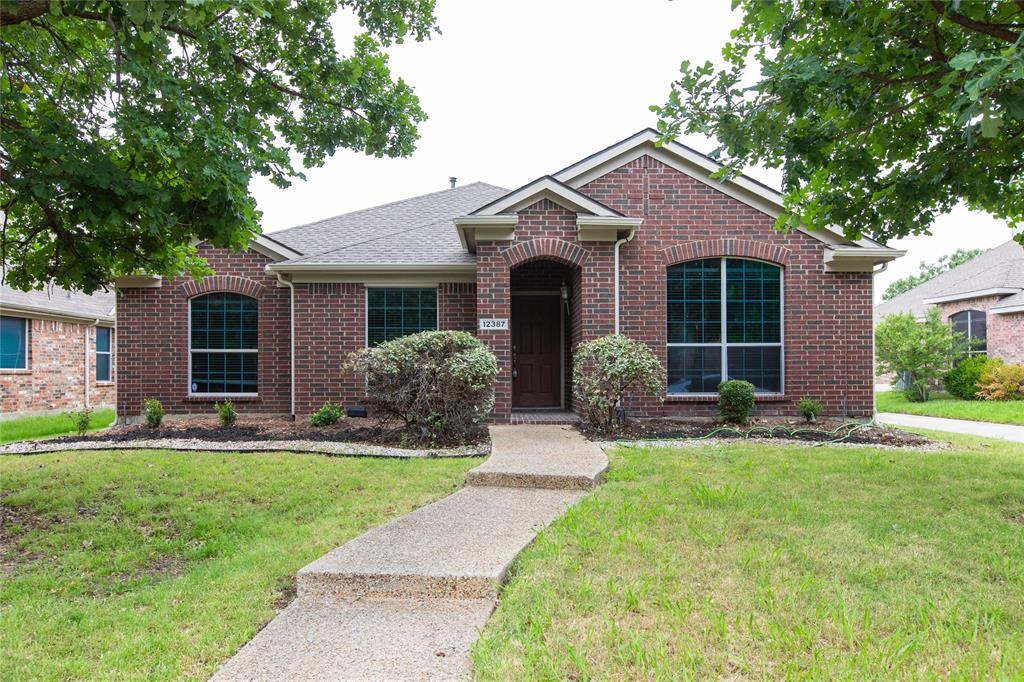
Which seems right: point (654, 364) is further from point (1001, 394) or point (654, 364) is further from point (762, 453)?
point (1001, 394)

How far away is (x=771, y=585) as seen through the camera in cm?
335

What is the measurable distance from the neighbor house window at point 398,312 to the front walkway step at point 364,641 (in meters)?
7.93

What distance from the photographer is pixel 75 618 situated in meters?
3.48

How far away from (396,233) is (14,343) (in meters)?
10.5

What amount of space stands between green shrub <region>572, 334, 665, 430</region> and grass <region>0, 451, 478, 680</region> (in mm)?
2457

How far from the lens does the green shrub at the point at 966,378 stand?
1734 centimetres

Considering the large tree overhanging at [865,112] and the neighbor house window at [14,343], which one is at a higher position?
the large tree overhanging at [865,112]

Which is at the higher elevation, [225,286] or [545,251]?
[545,251]

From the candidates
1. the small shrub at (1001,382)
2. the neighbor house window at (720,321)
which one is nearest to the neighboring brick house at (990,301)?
the small shrub at (1001,382)

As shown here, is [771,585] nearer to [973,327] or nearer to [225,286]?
[225,286]

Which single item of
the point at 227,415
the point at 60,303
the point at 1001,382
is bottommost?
the point at 227,415

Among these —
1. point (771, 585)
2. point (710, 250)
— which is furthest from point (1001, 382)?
point (771, 585)

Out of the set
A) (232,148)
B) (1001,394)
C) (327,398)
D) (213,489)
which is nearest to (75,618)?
(213,489)

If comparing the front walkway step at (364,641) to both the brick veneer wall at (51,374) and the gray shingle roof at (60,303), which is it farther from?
the brick veneer wall at (51,374)
